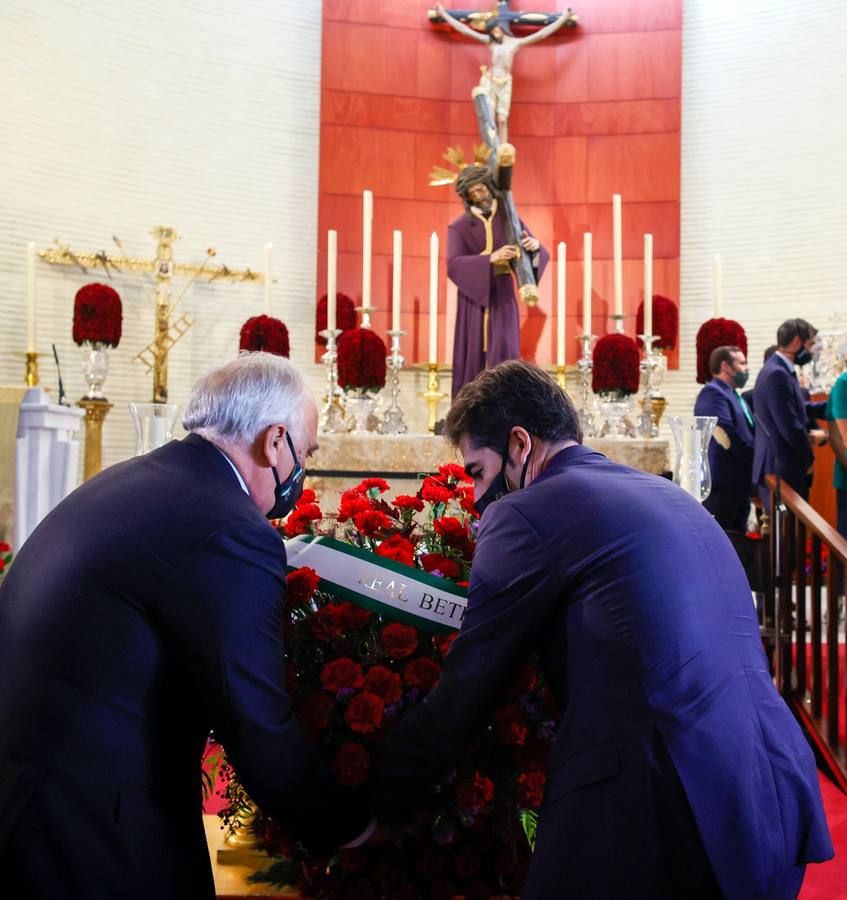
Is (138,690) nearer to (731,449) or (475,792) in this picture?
(475,792)

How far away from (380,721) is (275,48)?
7047 millimetres

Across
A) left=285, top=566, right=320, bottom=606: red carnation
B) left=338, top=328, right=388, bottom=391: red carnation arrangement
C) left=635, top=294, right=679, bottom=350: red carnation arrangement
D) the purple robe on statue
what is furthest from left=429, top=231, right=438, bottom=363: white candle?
left=285, top=566, right=320, bottom=606: red carnation

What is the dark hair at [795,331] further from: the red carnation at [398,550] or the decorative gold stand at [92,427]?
the red carnation at [398,550]

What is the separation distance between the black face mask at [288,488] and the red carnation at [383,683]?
319 mm

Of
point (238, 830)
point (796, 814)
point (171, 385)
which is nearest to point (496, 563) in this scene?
point (796, 814)

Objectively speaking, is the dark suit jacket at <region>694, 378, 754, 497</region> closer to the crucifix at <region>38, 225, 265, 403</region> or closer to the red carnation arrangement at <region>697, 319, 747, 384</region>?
the red carnation arrangement at <region>697, 319, 747, 384</region>

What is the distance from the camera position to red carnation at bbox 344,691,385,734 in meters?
1.56

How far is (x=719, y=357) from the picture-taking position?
5543 millimetres

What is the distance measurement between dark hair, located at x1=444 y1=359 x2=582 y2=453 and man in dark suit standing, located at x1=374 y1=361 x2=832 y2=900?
0.10 metres

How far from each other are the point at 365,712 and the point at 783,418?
13.6 ft

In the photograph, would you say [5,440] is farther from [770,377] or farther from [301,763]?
[770,377]

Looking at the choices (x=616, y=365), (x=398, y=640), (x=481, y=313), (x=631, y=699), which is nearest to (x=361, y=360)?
(x=481, y=313)

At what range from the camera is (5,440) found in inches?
160

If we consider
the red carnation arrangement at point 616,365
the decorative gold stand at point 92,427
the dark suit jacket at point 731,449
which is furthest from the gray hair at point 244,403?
the dark suit jacket at point 731,449
